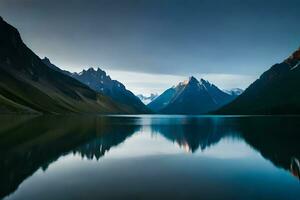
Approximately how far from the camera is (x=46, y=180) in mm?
25516

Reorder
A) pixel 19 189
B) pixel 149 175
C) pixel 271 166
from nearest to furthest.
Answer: pixel 19 189, pixel 149 175, pixel 271 166

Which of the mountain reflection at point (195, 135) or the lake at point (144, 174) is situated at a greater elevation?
the mountain reflection at point (195, 135)

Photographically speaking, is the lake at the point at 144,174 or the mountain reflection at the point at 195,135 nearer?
the lake at the point at 144,174

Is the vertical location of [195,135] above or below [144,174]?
above

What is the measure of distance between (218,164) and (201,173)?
6.74m

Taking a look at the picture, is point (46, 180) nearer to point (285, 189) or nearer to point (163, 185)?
point (163, 185)

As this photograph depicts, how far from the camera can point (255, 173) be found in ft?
100

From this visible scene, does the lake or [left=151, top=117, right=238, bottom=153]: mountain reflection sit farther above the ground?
[left=151, top=117, right=238, bottom=153]: mountain reflection

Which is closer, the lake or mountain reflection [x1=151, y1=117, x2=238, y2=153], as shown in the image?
the lake

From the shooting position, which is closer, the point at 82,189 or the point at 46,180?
the point at 82,189

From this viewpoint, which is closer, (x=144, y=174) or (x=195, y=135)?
(x=144, y=174)

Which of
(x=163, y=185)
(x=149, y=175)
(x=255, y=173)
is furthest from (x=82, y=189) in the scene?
(x=255, y=173)

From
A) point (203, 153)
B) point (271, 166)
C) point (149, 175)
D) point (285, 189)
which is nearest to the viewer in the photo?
point (285, 189)

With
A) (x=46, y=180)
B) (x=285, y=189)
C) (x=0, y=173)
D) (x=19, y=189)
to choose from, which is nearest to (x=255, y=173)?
(x=285, y=189)
